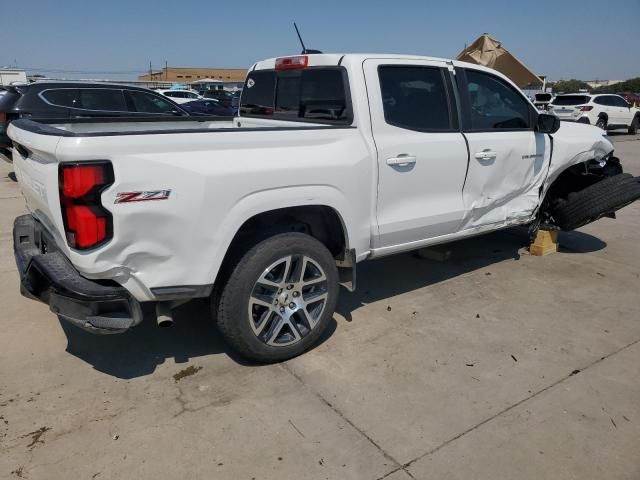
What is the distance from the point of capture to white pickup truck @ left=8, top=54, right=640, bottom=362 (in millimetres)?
2568

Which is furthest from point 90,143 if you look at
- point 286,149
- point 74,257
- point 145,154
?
point 286,149

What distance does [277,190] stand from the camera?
303cm

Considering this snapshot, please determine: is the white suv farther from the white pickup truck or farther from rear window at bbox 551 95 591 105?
the white pickup truck

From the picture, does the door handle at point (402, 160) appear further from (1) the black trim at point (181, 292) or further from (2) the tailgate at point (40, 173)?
(2) the tailgate at point (40, 173)

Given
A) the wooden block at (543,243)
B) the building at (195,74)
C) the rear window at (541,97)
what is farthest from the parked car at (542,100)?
the building at (195,74)

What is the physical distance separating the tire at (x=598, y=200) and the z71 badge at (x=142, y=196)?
14.3ft

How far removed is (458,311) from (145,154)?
2776 mm

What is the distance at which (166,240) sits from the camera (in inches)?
106

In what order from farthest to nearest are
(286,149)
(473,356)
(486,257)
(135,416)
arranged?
(486,257) < (473,356) < (286,149) < (135,416)

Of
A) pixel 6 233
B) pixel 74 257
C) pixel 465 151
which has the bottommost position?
pixel 6 233

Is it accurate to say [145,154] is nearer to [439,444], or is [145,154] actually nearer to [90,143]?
[90,143]

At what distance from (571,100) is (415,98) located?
18.4m

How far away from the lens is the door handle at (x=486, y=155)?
4.18 metres

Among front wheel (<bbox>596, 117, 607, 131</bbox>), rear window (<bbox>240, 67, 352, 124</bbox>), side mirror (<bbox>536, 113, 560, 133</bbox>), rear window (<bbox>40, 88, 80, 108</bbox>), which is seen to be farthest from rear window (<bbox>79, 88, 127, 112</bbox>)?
front wheel (<bbox>596, 117, 607, 131</bbox>)
